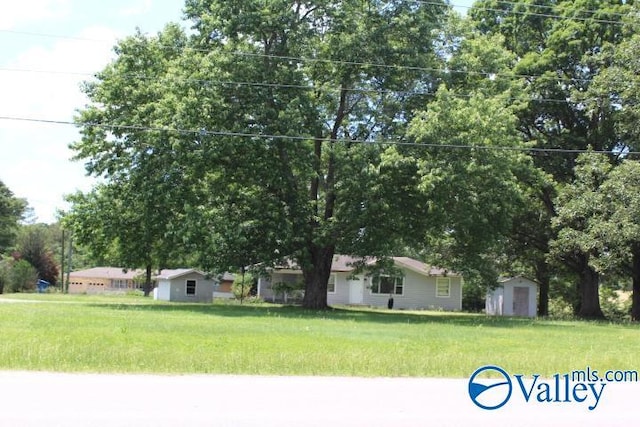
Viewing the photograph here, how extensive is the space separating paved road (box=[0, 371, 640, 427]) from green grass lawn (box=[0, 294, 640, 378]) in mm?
1335

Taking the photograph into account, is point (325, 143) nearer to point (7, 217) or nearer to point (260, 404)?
point (260, 404)

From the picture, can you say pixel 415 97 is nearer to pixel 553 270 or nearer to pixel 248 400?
pixel 553 270

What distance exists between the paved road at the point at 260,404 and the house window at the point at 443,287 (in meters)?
41.7

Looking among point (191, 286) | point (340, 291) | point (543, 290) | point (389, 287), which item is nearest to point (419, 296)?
point (389, 287)

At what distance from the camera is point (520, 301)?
48.3 meters

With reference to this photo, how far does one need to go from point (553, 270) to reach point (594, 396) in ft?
127

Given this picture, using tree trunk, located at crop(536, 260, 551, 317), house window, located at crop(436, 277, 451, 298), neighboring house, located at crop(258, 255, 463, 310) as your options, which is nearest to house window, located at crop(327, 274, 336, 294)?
neighboring house, located at crop(258, 255, 463, 310)

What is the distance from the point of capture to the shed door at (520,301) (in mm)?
48094

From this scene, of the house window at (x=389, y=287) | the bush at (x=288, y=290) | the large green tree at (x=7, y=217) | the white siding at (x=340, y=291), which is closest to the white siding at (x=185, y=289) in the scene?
the bush at (x=288, y=290)

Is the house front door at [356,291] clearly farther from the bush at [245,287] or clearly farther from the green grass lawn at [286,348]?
the green grass lawn at [286,348]

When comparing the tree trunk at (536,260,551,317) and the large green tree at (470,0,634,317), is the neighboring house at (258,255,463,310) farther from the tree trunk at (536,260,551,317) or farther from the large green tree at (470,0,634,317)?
the large green tree at (470,0,634,317)

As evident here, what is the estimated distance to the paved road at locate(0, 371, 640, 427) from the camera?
8.76 m

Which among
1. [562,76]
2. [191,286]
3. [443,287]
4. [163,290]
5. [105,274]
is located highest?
[562,76]

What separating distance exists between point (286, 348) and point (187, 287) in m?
41.0
